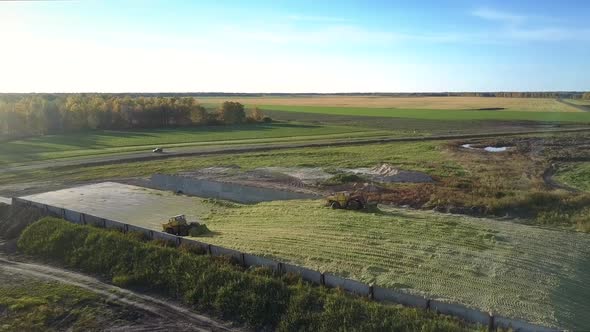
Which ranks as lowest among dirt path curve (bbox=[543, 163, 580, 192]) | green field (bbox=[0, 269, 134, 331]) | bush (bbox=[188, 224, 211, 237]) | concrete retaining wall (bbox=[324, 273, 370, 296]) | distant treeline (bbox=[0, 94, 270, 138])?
dirt path curve (bbox=[543, 163, 580, 192])

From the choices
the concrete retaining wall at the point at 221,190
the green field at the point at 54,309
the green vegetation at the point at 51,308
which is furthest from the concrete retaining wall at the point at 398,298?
the concrete retaining wall at the point at 221,190

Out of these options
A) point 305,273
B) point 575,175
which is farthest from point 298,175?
point 305,273

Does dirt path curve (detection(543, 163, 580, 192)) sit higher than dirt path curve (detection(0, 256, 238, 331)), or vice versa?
dirt path curve (detection(0, 256, 238, 331))

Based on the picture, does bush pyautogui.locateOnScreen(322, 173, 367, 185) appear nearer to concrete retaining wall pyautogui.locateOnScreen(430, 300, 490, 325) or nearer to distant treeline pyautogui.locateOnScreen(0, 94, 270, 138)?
concrete retaining wall pyautogui.locateOnScreen(430, 300, 490, 325)

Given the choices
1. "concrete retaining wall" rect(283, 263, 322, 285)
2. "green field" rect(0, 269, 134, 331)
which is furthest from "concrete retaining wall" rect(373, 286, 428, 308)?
"green field" rect(0, 269, 134, 331)

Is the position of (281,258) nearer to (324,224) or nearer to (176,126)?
(324,224)

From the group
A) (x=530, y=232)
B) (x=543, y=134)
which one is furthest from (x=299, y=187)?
(x=543, y=134)
